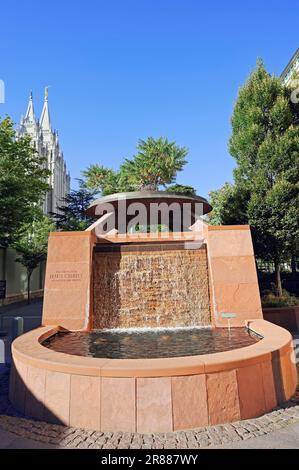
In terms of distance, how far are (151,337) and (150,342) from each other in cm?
68

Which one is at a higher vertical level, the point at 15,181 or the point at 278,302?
the point at 15,181

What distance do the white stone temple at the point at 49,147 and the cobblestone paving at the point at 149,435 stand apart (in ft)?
279

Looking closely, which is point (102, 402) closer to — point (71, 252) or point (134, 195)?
point (71, 252)

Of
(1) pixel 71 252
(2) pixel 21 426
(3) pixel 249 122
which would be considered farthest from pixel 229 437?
(3) pixel 249 122

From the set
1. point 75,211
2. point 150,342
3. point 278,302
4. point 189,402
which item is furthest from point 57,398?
point 75,211

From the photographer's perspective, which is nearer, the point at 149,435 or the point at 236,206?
the point at 149,435

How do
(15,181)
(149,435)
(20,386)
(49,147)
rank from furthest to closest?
(49,147), (15,181), (20,386), (149,435)

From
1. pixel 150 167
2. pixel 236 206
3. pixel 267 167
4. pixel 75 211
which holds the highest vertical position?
pixel 150 167

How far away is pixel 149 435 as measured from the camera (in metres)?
4.29

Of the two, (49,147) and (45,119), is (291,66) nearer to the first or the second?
(49,147)

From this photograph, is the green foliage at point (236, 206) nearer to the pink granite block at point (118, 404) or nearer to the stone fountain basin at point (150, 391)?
the stone fountain basin at point (150, 391)

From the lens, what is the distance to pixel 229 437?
13.7ft

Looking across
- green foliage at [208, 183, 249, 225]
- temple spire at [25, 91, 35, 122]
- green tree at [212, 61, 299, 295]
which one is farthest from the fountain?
temple spire at [25, 91, 35, 122]
